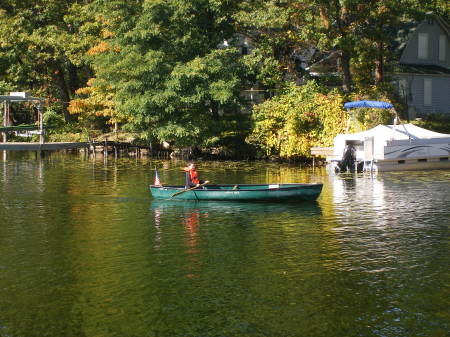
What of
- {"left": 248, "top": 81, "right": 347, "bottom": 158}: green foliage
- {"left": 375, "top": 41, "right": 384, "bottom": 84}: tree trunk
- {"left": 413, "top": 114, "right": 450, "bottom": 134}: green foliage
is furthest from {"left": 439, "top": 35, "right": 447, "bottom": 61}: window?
{"left": 248, "top": 81, "right": 347, "bottom": 158}: green foliage

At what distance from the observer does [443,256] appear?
2272 cm

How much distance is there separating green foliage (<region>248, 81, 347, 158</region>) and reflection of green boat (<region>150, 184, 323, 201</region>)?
19.2 m

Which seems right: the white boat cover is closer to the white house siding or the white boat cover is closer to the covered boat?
the covered boat

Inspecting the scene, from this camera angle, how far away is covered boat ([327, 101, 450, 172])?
152ft

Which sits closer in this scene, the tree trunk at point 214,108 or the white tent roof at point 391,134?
the white tent roof at point 391,134

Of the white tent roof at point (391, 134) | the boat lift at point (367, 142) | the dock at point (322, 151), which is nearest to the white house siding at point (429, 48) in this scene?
the white tent roof at point (391, 134)

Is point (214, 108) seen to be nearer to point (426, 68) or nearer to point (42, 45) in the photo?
point (42, 45)

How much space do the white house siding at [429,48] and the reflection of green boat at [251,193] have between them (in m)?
37.9

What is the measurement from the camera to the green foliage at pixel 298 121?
5222 centimetres

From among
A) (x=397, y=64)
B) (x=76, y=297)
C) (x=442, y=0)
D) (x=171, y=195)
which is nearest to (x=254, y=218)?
(x=171, y=195)

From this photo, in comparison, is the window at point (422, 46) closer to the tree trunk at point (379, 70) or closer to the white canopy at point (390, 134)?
the tree trunk at point (379, 70)

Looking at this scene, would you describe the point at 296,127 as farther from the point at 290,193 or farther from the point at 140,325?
the point at 140,325

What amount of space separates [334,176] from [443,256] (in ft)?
73.0

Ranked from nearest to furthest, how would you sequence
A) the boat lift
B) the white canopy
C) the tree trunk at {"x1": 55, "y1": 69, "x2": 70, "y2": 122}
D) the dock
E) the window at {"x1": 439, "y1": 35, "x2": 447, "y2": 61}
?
the boat lift, the white canopy, the dock, the window at {"x1": 439, "y1": 35, "x2": 447, "y2": 61}, the tree trunk at {"x1": 55, "y1": 69, "x2": 70, "y2": 122}
